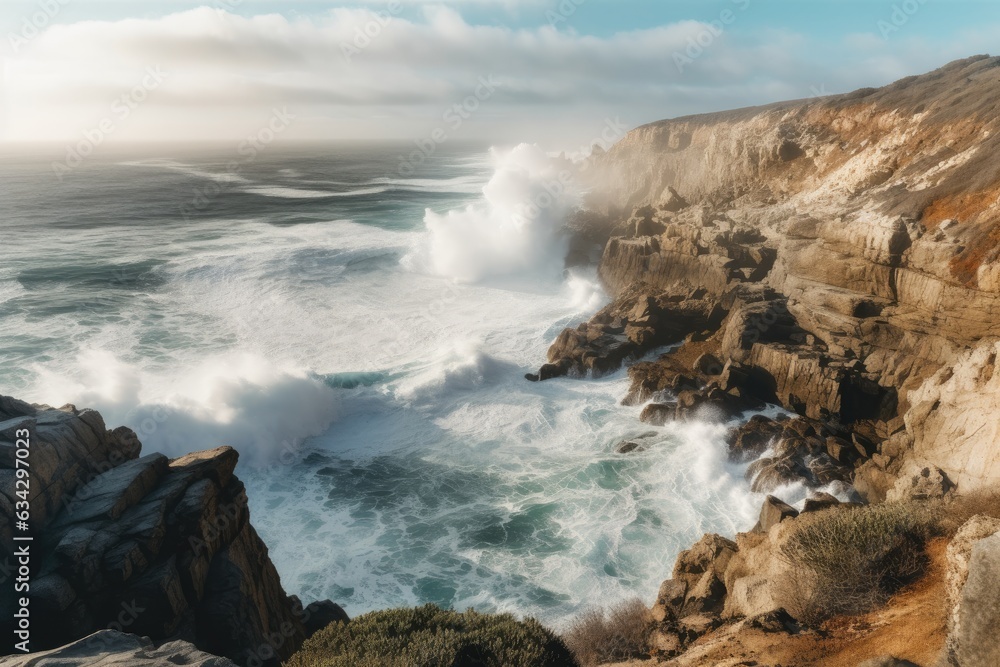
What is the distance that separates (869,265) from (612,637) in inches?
632

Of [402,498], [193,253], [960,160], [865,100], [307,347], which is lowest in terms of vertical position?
A: [402,498]

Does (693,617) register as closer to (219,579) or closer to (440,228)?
(219,579)

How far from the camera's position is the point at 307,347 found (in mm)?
26469

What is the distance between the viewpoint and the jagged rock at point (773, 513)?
11.6 metres

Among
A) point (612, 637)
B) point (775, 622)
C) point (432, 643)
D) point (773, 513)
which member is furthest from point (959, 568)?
point (432, 643)

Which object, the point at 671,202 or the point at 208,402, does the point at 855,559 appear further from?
the point at 671,202

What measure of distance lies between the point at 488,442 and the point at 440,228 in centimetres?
2444

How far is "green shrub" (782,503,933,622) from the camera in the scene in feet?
25.9

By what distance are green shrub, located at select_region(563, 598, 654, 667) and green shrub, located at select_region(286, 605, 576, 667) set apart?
5.89 feet

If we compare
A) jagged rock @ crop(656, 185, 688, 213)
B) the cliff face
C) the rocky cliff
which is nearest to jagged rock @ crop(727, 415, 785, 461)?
the rocky cliff

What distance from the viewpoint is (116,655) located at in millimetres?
6422

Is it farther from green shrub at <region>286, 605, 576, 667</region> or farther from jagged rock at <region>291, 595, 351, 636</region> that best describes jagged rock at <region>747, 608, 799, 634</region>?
jagged rock at <region>291, 595, 351, 636</region>

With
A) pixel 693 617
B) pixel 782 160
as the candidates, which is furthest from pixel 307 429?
pixel 782 160

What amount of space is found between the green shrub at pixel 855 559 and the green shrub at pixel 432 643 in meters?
3.64
